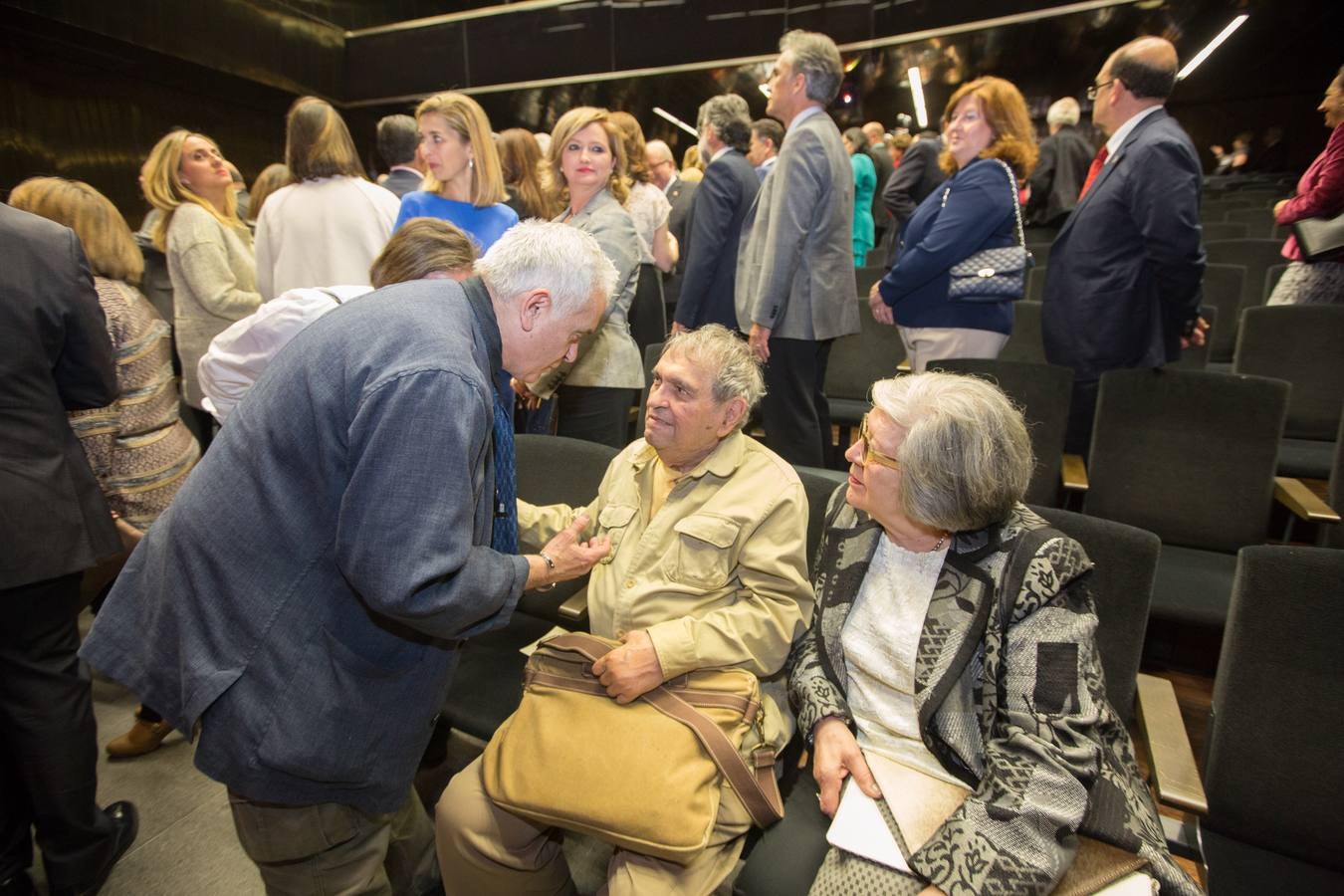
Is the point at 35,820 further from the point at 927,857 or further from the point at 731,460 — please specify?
the point at 927,857

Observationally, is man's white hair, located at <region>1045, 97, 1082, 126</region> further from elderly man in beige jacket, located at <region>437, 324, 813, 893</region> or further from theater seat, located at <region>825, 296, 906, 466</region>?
elderly man in beige jacket, located at <region>437, 324, 813, 893</region>

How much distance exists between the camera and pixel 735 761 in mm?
1228

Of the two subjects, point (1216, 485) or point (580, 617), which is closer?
point (580, 617)

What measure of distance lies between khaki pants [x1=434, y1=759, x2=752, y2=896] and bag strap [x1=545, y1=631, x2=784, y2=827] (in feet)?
0.12

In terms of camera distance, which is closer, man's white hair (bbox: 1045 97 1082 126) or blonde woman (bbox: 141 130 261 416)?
blonde woman (bbox: 141 130 261 416)

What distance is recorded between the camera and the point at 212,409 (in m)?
1.76

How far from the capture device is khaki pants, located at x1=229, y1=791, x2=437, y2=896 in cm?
114

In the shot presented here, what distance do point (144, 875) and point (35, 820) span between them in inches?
11.2

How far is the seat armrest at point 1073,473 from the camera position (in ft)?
7.18

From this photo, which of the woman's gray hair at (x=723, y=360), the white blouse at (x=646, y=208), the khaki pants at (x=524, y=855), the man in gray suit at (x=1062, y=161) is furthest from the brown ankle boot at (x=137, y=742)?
the man in gray suit at (x=1062, y=161)

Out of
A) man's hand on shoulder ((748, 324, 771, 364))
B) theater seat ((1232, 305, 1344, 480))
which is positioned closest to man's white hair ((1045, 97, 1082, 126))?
theater seat ((1232, 305, 1344, 480))

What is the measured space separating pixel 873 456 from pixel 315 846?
1.17 meters

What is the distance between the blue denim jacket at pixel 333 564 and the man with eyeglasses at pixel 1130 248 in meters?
2.19

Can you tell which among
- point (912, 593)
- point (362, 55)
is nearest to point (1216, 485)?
point (912, 593)
